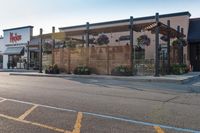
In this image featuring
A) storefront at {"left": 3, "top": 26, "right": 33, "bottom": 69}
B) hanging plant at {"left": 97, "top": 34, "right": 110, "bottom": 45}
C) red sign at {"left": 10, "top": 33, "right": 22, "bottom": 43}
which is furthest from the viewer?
red sign at {"left": 10, "top": 33, "right": 22, "bottom": 43}

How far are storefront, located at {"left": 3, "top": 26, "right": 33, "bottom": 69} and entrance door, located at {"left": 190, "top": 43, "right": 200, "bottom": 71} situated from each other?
2255 centimetres

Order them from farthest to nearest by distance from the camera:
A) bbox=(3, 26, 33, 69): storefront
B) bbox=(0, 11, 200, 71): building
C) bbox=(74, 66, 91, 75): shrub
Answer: bbox=(3, 26, 33, 69): storefront
bbox=(0, 11, 200, 71): building
bbox=(74, 66, 91, 75): shrub

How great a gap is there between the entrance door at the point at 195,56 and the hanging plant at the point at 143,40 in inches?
183

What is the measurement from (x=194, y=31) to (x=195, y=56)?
9.13 feet

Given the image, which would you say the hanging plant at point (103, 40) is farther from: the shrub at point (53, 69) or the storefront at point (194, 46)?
the storefront at point (194, 46)

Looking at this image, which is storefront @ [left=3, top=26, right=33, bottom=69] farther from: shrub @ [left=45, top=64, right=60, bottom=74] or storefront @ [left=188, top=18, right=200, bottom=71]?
storefront @ [left=188, top=18, right=200, bottom=71]

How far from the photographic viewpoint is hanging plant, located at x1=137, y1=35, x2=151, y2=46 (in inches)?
1291

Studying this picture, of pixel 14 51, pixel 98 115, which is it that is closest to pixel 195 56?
pixel 98 115

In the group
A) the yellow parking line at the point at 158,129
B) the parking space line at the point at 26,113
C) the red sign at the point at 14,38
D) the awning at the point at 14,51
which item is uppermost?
the red sign at the point at 14,38

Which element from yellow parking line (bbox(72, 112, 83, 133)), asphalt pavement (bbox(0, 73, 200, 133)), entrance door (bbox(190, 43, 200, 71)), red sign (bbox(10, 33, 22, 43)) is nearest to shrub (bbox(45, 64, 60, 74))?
entrance door (bbox(190, 43, 200, 71))

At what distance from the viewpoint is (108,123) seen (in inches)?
269

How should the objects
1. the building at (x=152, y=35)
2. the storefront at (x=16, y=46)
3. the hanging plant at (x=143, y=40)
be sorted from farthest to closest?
the storefront at (x=16, y=46)
the hanging plant at (x=143, y=40)
the building at (x=152, y=35)

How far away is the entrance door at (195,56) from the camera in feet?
106

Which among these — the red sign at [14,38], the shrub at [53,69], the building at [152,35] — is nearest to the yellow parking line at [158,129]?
the building at [152,35]
